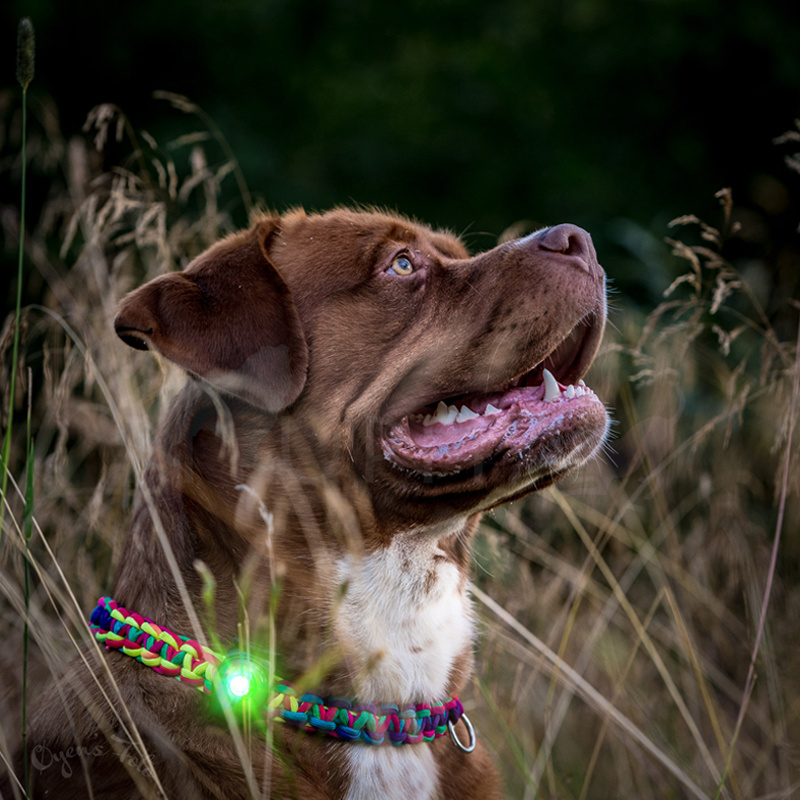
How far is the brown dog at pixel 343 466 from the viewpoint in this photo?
7.30 ft

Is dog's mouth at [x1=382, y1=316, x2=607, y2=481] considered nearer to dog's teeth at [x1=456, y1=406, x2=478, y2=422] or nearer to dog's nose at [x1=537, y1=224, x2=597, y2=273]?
dog's teeth at [x1=456, y1=406, x2=478, y2=422]

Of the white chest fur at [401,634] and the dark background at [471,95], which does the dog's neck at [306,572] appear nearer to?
the white chest fur at [401,634]

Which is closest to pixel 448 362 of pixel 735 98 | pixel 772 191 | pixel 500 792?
pixel 500 792

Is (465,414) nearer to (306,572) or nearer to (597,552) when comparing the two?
(306,572)

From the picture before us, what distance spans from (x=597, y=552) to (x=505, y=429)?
2.54 feet

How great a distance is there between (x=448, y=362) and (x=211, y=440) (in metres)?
0.70

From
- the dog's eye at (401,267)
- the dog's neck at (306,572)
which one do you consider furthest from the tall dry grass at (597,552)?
the dog's eye at (401,267)

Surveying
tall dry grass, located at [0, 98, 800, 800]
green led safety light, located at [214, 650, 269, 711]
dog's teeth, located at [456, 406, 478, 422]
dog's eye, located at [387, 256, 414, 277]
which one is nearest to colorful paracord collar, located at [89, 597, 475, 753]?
green led safety light, located at [214, 650, 269, 711]

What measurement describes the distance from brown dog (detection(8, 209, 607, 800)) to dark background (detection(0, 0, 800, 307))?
20.6ft

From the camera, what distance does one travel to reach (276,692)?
2.18 metres

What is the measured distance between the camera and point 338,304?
2656 millimetres

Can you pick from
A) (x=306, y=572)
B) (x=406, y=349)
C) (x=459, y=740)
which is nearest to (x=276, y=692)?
(x=306, y=572)

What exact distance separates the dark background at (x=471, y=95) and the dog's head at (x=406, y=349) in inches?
245

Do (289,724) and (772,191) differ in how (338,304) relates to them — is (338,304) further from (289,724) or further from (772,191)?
(772,191)
